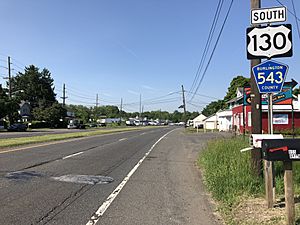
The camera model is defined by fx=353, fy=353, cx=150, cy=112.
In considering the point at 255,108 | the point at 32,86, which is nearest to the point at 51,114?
the point at 32,86

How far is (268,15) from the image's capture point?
7.98m

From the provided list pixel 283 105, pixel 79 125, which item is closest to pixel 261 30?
pixel 283 105

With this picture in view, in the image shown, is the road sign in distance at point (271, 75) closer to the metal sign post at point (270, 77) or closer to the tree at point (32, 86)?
the metal sign post at point (270, 77)

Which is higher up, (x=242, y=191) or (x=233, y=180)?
(x=233, y=180)

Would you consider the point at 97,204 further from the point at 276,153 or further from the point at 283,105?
the point at 283,105

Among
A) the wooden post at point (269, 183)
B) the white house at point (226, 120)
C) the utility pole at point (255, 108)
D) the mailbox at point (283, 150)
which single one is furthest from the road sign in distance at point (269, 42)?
the white house at point (226, 120)

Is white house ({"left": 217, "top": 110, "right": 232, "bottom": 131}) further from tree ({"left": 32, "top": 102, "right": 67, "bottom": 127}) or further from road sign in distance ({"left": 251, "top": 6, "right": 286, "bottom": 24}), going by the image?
road sign in distance ({"left": 251, "top": 6, "right": 286, "bottom": 24})

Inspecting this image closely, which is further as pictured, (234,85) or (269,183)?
(234,85)

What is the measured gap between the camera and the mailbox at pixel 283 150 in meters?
5.20


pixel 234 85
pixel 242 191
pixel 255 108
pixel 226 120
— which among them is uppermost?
pixel 234 85

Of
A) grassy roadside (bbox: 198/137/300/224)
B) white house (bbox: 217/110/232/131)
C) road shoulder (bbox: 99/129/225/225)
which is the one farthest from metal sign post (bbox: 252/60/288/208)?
white house (bbox: 217/110/232/131)

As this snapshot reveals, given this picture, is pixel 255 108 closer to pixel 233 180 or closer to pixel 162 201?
pixel 233 180

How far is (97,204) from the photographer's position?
7.07 m

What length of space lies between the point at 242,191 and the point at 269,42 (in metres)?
3.23
